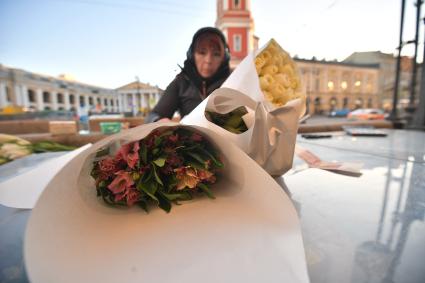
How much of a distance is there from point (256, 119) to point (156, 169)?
0.62 feet

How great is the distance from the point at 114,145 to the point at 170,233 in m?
0.16

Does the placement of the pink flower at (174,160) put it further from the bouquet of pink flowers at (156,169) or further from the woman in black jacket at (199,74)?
the woman in black jacket at (199,74)

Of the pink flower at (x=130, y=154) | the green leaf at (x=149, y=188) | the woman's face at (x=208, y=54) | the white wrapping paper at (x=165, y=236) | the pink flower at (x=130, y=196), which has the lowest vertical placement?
the white wrapping paper at (x=165, y=236)

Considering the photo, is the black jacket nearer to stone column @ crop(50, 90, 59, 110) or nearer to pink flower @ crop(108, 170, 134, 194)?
pink flower @ crop(108, 170, 134, 194)

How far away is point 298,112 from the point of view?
0.41 metres

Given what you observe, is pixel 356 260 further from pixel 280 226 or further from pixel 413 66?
pixel 413 66

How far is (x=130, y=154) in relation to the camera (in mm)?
314

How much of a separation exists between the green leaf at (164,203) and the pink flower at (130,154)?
70 mm

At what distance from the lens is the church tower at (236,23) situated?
11406mm

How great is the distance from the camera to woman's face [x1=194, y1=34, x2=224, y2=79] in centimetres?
104

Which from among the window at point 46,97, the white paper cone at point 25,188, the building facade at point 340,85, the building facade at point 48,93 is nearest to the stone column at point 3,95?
the building facade at point 48,93

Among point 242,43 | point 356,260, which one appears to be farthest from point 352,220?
point 242,43

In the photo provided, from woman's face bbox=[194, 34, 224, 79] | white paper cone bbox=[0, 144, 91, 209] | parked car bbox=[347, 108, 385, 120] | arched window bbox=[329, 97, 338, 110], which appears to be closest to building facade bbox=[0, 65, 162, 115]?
parked car bbox=[347, 108, 385, 120]

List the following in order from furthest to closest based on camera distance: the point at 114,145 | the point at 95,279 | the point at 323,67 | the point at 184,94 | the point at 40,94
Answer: the point at 40,94 → the point at 323,67 → the point at 184,94 → the point at 114,145 → the point at 95,279
